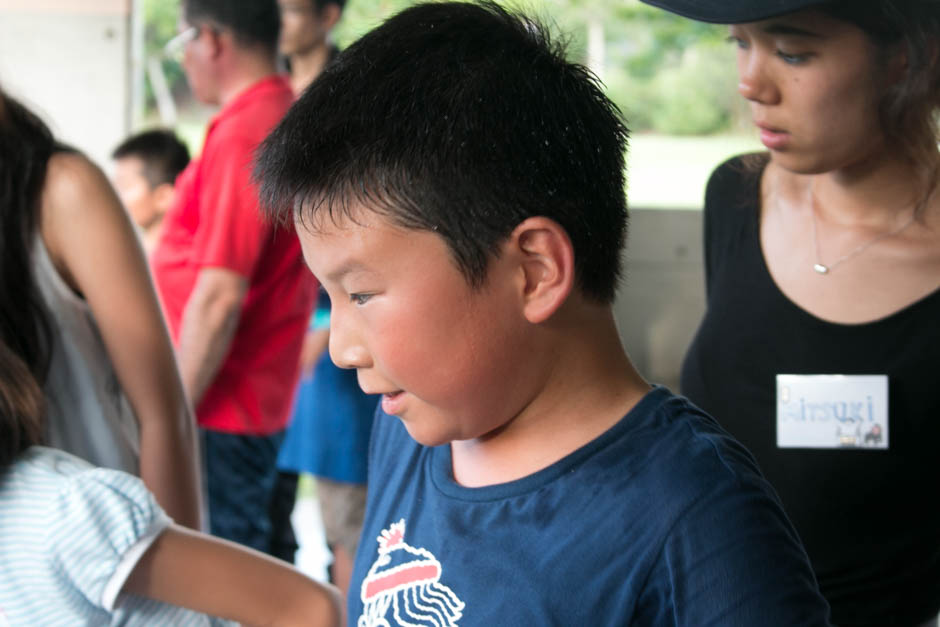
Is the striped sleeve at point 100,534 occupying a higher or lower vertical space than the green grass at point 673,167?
higher

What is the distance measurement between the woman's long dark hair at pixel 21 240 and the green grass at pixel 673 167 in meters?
3.14

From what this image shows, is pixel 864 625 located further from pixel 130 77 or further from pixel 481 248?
pixel 130 77

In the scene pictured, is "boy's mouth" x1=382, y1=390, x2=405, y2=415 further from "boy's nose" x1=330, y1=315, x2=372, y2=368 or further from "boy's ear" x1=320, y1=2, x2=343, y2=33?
"boy's ear" x1=320, y1=2, x2=343, y2=33

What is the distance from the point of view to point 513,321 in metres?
0.83

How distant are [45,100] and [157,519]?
3112 millimetres

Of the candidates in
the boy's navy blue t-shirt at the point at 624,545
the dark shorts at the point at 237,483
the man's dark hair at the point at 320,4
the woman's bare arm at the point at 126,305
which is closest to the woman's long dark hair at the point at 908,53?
the boy's navy blue t-shirt at the point at 624,545

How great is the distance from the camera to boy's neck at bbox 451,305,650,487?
86 centimetres

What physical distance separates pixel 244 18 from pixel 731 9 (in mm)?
1678

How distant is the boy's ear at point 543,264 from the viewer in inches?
32.0

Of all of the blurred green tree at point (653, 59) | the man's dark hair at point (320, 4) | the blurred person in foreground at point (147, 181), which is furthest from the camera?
the blurred green tree at point (653, 59)

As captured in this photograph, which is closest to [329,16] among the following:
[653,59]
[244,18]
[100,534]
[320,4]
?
[320,4]

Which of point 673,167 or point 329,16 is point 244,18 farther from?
point 673,167

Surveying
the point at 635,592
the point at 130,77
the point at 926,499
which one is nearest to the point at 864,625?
the point at 926,499

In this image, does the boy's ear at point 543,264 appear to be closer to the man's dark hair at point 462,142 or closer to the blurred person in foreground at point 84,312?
the man's dark hair at point 462,142
